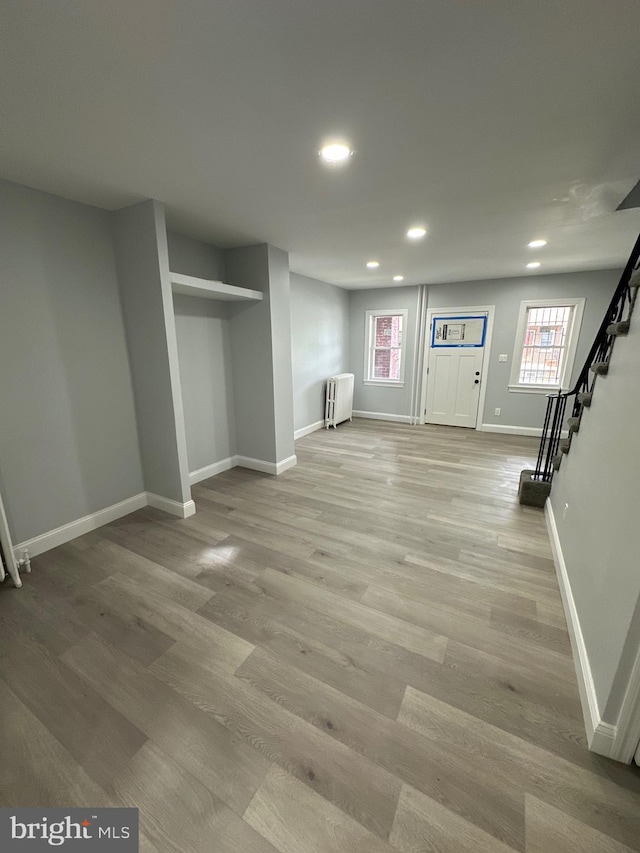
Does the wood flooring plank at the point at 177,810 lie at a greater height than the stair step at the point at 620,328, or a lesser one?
lesser

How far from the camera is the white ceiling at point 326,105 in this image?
40.8 inches

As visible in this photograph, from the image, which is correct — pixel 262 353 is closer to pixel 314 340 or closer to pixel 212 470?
pixel 212 470

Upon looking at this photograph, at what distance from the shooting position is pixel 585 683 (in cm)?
143

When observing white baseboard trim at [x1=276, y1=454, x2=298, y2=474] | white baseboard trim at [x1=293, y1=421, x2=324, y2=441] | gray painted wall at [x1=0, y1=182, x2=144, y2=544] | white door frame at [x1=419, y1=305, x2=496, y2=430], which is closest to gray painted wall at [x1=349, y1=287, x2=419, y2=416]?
white door frame at [x1=419, y1=305, x2=496, y2=430]

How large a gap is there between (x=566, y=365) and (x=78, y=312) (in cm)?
618

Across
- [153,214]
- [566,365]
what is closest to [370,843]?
[153,214]

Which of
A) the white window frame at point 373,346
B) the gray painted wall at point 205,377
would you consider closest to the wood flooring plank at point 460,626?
the gray painted wall at point 205,377

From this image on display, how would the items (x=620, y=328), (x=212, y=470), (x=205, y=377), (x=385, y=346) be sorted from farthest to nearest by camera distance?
(x=385, y=346) → (x=212, y=470) → (x=205, y=377) → (x=620, y=328)

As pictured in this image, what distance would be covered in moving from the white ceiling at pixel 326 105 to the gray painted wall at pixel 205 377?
0.96 metres

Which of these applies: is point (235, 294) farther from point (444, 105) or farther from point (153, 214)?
point (444, 105)

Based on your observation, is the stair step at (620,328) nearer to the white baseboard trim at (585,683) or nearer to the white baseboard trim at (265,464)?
the white baseboard trim at (585,683)

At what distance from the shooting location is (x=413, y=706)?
4.66ft

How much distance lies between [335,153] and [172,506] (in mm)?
2865

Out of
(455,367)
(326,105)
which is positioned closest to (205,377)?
(326,105)
